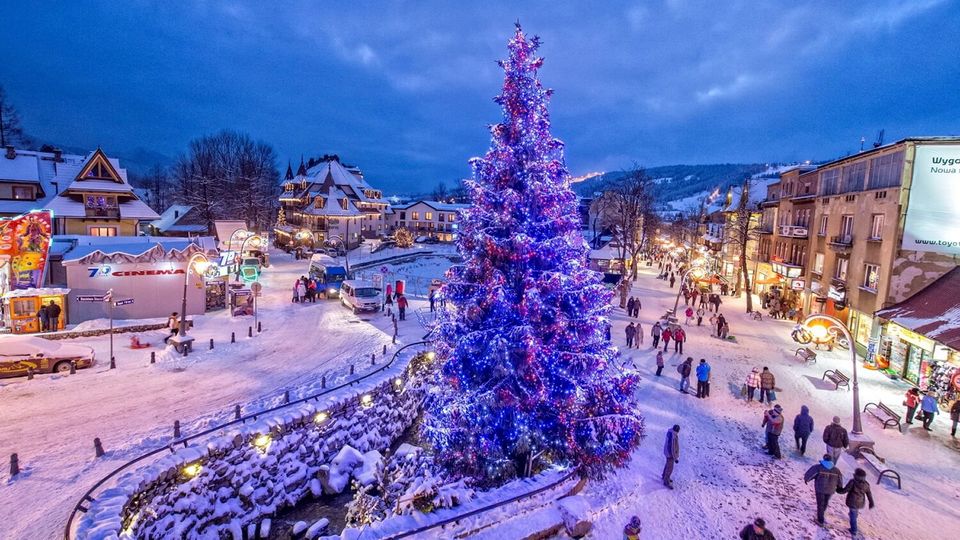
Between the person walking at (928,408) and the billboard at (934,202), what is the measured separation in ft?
27.8

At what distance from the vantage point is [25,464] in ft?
36.7

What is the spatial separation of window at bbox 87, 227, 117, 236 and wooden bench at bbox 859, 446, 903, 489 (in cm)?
4592

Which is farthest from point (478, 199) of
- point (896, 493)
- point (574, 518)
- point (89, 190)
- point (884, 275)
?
point (89, 190)

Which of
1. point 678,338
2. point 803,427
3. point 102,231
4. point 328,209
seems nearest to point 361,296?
point 678,338

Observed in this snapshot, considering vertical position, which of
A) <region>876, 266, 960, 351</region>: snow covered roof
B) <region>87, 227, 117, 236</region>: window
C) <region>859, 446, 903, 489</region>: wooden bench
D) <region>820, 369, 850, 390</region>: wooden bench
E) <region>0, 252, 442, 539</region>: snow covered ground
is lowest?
<region>0, 252, 442, 539</region>: snow covered ground

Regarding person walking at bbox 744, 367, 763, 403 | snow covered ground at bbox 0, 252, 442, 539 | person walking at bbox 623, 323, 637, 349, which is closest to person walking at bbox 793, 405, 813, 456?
person walking at bbox 744, 367, 763, 403

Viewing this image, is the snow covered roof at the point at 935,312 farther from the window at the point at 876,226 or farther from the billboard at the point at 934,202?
the window at the point at 876,226

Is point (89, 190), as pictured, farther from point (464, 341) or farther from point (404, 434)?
A: point (464, 341)

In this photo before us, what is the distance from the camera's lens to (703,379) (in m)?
16.4

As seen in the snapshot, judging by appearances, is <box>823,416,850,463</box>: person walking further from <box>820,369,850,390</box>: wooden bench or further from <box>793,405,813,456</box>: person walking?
<box>820,369,850,390</box>: wooden bench

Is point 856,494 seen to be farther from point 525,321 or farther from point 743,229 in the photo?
point 743,229

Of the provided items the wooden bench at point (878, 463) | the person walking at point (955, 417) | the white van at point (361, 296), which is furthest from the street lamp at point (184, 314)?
the person walking at point (955, 417)

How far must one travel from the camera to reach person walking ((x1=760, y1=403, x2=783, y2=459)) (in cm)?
1243

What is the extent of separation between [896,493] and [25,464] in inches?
836
